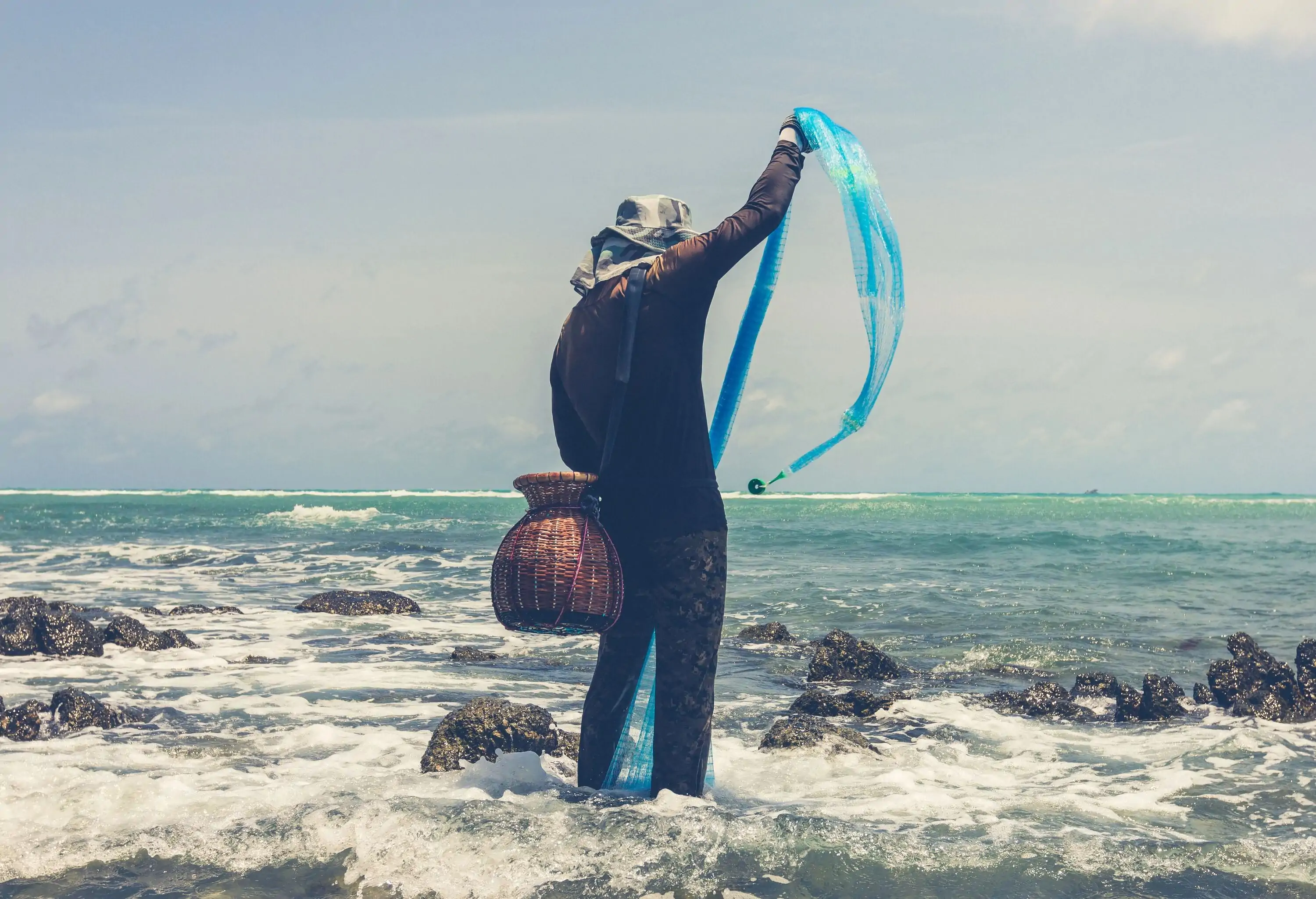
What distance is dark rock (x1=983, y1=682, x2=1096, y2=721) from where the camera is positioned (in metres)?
8.17

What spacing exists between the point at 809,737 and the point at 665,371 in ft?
10.7

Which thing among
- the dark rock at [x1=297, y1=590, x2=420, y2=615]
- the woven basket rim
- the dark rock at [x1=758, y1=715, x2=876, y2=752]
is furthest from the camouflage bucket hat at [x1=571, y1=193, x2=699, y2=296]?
the dark rock at [x1=297, y1=590, x2=420, y2=615]

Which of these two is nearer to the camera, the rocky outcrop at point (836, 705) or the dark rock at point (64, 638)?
the rocky outcrop at point (836, 705)

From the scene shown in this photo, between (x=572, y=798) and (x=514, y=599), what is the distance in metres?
1.03

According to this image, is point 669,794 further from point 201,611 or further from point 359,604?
point 201,611

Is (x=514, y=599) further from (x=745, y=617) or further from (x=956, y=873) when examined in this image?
(x=745, y=617)

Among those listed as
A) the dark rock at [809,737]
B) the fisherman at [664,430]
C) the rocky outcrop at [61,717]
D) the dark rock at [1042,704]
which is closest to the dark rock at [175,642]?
the rocky outcrop at [61,717]

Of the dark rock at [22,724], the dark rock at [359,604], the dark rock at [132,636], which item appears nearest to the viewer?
the dark rock at [22,724]

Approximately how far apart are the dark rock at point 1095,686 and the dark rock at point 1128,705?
0.80 m

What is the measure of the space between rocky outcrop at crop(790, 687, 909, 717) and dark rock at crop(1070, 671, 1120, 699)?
204cm

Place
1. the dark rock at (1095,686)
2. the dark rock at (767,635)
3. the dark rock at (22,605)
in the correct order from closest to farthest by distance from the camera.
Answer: the dark rock at (1095,686) → the dark rock at (22,605) → the dark rock at (767,635)

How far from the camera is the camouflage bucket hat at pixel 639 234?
3.84m

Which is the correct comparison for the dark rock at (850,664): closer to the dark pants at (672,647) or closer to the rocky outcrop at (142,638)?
the dark pants at (672,647)

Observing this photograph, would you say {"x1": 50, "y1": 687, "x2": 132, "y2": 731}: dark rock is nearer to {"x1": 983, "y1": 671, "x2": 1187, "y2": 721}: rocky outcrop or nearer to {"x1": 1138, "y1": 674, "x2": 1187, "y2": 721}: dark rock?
{"x1": 983, "y1": 671, "x2": 1187, "y2": 721}: rocky outcrop
